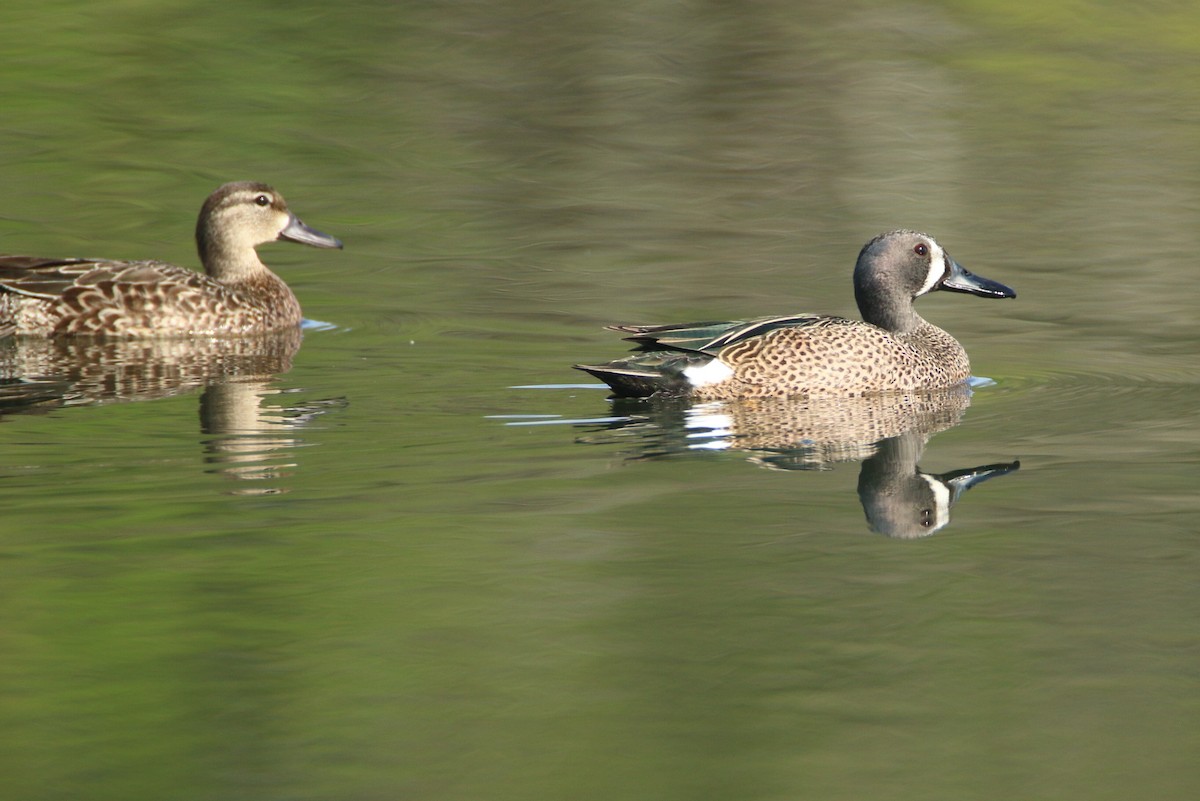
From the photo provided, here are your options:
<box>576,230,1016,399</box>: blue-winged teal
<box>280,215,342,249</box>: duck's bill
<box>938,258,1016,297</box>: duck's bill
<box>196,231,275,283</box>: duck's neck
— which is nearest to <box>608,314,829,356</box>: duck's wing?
<box>576,230,1016,399</box>: blue-winged teal

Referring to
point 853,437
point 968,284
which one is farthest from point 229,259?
point 853,437

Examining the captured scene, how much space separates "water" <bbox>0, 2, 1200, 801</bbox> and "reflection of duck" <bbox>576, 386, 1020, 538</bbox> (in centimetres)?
4

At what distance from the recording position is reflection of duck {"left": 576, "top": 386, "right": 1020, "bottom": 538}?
25.2 ft

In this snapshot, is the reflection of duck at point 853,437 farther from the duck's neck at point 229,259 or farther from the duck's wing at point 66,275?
the duck's neck at point 229,259

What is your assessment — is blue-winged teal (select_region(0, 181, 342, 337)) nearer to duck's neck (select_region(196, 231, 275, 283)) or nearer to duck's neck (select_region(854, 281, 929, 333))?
duck's neck (select_region(196, 231, 275, 283))

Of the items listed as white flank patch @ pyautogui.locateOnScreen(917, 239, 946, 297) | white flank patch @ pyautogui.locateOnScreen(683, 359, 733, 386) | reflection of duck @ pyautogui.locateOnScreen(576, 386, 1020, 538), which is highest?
white flank patch @ pyautogui.locateOnScreen(917, 239, 946, 297)

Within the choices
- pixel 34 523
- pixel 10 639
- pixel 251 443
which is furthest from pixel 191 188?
pixel 10 639

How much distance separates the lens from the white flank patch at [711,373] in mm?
9797

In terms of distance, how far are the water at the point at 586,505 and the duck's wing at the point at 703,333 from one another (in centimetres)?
33

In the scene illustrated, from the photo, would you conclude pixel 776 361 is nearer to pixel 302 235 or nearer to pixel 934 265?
pixel 934 265

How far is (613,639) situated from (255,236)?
8.64 meters

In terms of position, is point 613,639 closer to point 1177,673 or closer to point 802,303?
point 1177,673

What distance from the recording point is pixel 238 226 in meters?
13.8

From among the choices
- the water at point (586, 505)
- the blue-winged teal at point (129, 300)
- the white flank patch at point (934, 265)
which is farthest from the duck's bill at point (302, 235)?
the white flank patch at point (934, 265)
